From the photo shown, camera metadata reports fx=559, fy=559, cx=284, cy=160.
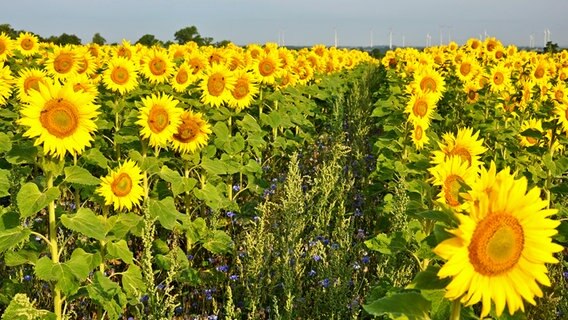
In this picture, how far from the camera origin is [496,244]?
1.82 m

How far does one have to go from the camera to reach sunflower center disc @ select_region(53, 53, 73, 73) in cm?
700

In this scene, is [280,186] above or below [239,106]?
below

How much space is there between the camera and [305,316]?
3777 mm

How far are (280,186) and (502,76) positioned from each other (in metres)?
4.73

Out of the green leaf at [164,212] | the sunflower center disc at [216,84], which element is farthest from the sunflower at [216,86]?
the green leaf at [164,212]

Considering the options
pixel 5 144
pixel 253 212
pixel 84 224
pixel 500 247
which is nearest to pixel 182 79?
pixel 253 212

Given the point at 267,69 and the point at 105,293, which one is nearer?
the point at 105,293

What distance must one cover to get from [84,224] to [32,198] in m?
0.31

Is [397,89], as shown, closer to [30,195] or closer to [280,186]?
[280,186]

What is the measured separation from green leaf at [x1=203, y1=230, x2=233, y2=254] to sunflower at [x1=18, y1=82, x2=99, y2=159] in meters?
1.49

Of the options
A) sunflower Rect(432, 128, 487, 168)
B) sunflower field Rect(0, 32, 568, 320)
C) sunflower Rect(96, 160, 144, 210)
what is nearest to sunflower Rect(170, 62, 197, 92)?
sunflower field Rect(0, 32, 568, 320)

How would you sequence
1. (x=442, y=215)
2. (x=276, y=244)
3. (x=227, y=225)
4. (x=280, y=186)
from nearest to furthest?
(x=442, y=215) → (x=276, y=244) → (x=227, y=225) → (x=280, y=186)

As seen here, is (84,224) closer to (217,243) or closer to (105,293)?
(105,293)

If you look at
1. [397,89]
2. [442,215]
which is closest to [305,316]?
[442,215]
